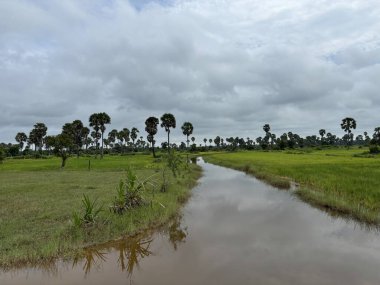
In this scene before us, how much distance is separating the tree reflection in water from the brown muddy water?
0.09 ft

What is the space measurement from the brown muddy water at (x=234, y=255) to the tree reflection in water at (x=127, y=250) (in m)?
0.03

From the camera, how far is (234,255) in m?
10.7

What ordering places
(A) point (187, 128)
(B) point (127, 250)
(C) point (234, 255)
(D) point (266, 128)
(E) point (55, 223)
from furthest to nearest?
(D) point (266, 128)
(A) point (187, 128)
(E) point (55, 223)
(B) point (127, 250)
(C) point (234, 255)

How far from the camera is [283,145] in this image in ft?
413

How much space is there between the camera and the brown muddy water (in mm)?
8922

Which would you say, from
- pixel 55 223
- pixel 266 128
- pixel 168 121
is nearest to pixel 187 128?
pixel 168 121

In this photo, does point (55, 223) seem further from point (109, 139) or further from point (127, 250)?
point (109, 139)

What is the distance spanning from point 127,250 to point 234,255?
12.2 ft

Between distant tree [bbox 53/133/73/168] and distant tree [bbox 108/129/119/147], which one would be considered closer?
distant tree [bbox 53/133/73/168]

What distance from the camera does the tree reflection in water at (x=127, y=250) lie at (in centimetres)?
1002

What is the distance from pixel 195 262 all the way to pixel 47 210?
29.2 ft

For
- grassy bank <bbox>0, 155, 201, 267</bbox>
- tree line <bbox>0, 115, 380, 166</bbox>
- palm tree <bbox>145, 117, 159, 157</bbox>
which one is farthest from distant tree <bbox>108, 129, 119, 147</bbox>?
grassy bank <bbox>0, 155, 201, 267</bbox>

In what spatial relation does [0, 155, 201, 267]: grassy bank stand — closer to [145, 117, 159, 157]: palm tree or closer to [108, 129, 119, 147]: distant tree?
[145, 117, 159, 157]: palm tree

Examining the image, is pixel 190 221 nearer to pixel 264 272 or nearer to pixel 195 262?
pixel 195 262
